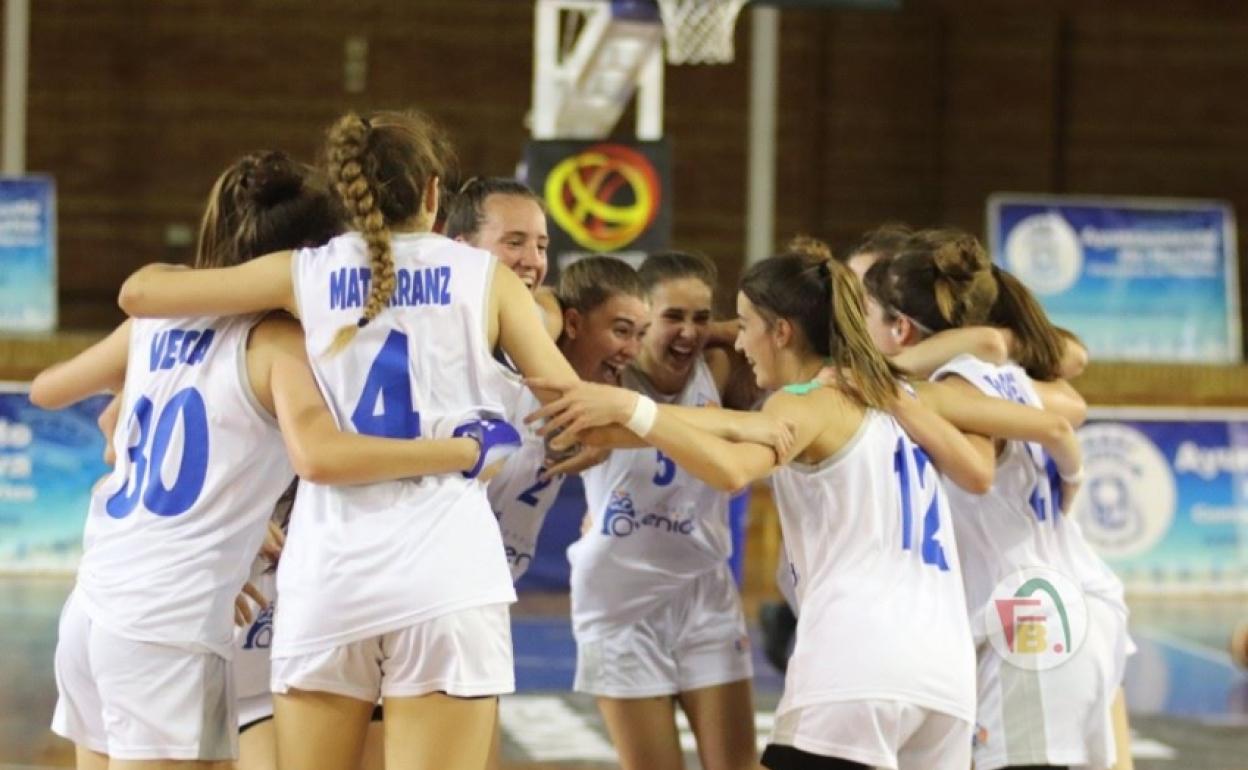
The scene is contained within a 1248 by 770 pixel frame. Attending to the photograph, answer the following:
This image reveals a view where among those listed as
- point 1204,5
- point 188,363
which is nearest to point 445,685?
point 188,363

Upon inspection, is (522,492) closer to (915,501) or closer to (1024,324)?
(915,501)

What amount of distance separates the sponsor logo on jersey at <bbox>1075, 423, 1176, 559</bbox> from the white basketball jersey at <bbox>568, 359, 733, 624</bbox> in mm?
7561

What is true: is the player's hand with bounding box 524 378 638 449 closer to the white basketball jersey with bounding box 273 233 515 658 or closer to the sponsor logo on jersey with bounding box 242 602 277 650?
the white basketball jersey with bounding box 273 233 515 658

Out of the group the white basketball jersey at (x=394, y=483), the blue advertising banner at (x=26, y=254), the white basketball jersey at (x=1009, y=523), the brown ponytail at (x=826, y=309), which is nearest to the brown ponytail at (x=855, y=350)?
the brown ponytail at (x=826, y=309)

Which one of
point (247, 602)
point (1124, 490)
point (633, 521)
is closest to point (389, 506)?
point (247, 602)

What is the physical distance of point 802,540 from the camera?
346 centimetres

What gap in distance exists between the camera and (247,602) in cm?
356

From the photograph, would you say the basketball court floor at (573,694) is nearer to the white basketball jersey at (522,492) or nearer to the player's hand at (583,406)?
the white basketball jersey at (522,492)

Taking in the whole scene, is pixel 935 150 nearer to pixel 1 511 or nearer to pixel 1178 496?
pixel 1178 496

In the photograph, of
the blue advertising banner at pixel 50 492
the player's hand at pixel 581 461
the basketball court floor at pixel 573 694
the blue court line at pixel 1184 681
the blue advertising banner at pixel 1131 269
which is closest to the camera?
the player's hand at pixel 581 461

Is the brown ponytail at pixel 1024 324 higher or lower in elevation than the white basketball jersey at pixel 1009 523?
higher

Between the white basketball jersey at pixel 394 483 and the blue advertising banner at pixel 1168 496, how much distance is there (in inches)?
356

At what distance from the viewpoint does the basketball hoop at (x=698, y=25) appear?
10016 mm

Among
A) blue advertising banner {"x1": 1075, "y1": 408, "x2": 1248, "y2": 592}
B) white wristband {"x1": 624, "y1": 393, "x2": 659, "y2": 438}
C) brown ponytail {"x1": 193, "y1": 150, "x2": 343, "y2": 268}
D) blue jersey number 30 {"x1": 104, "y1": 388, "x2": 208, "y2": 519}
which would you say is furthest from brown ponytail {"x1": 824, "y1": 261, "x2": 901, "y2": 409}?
blue advertising banner {"x1": 1075, "y1": 408, "x2": 1248, "y2": 592}
